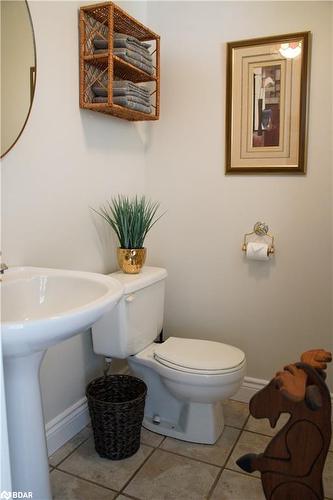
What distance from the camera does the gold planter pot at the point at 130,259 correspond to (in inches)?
80.0

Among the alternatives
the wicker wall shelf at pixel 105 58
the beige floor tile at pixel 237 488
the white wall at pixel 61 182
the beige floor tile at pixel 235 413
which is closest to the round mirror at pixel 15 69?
the white wall at pixel 61 182

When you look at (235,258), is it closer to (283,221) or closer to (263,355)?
(283,221)

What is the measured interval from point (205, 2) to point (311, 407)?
79.9 inches

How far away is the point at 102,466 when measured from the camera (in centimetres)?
178

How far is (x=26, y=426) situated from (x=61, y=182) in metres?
0.97

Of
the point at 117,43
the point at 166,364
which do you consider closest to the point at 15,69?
the point at 117,43

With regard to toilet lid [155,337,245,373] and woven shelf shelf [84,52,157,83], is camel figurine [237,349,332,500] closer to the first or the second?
toilet lid [155,337,245,373]

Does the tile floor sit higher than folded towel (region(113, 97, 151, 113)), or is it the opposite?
folded towel (region(113, 97, 151, 113))

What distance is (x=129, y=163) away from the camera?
2.31 meters

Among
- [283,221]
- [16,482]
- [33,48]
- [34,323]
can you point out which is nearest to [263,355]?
[283,221]

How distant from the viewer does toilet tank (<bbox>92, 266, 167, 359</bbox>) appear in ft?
6.15

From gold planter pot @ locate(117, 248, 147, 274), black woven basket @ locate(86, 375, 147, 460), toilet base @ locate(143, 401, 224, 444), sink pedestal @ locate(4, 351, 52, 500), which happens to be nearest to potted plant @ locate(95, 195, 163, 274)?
gold planter pot @ locate(117, 248, 147, 274)

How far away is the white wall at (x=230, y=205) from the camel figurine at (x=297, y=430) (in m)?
1.03

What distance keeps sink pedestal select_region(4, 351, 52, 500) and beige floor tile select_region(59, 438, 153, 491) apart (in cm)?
39
